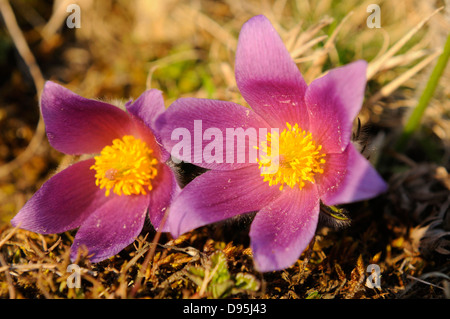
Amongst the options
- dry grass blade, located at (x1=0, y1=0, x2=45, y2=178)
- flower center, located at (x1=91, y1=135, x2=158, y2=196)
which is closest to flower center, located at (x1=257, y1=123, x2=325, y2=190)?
flower center, located at (x1=91, y1=135, x2=158, y2=196)

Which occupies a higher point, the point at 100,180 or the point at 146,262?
the point at 100,180

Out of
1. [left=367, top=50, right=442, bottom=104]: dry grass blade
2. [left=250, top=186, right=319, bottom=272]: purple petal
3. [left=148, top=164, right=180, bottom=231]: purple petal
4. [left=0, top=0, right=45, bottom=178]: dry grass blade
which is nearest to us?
[left=250, top=186, right=319, bottom=272]: purple petal

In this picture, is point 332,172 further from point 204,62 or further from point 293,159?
point 204,62

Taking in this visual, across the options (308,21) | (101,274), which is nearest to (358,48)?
(308,21)

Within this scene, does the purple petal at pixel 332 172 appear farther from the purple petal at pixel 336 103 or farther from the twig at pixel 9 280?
the twig at pixel 9 280

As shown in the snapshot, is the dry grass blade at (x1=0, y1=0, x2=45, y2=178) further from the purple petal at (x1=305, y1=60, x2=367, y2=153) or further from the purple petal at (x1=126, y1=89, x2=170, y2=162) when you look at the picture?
the purple petal at (x1=305, y1=60, x2=367, y2=153)

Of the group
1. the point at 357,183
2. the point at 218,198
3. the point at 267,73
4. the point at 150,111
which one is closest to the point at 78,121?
the point at 150,111
